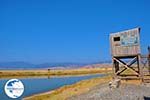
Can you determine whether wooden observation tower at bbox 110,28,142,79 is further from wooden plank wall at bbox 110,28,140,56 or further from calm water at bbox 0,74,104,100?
calm water at bbox 0,74,104,100

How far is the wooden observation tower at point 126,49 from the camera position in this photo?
119 feet

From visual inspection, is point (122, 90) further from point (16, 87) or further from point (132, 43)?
point (16, 87)

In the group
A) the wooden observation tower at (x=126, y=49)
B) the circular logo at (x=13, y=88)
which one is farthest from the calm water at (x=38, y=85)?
the circular logo at (x=13, y=88)

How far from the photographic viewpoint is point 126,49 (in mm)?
37188

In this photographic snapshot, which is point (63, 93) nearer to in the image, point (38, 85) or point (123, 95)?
point (123, 95)

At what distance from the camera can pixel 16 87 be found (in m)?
9.58

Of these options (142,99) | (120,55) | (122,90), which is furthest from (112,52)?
(142,99)

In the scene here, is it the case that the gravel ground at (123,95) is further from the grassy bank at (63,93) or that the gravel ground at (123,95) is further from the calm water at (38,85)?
the calm water at (38,85)

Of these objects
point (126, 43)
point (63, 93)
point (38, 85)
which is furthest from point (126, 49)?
point (38, 85)

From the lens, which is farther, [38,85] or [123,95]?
[38,85]

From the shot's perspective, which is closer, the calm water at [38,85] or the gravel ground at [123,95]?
the gravel ground at [123,95]

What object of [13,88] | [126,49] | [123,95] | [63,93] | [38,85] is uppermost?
[126,49]

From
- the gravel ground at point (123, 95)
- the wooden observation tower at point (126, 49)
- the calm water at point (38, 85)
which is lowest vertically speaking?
the calm water at point (38, 85)

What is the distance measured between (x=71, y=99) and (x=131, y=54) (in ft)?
36.3
